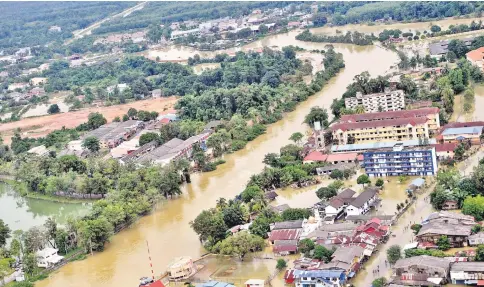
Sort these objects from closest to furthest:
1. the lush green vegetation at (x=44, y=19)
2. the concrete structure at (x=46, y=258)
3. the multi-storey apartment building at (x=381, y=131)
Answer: the concrete structure at (x=46, y=258) < the multi-storey apartment building at (x=381, y=131) < the lush green vegetation at (x=44, y=19)

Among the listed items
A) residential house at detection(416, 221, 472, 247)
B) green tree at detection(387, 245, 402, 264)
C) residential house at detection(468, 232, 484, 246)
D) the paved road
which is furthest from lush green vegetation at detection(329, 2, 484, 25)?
green tree at detection(387, 245, 402, 264)

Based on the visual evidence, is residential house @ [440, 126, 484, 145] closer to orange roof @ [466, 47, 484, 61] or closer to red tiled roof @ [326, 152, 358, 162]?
red tiled roof @ [326, 152, 358, 162]

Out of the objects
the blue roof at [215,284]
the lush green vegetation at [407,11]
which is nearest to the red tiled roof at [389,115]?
the blue roof at [215,284]

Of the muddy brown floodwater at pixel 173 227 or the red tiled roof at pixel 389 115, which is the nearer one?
the muddy brown floodwater at pixel 173 227

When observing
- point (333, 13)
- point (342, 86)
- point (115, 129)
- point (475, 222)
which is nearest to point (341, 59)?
point (342, 86)

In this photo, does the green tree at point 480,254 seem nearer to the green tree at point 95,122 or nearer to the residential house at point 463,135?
the residential house at point 463,135

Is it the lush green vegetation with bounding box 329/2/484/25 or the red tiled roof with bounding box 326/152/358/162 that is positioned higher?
the lush green vegetation with bounding box 329/2/484/25

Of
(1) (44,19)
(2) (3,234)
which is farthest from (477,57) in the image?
(1) (44,19)

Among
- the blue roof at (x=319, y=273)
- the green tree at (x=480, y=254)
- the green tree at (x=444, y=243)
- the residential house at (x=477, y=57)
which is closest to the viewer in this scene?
the green tree at (x=480, y=254)
